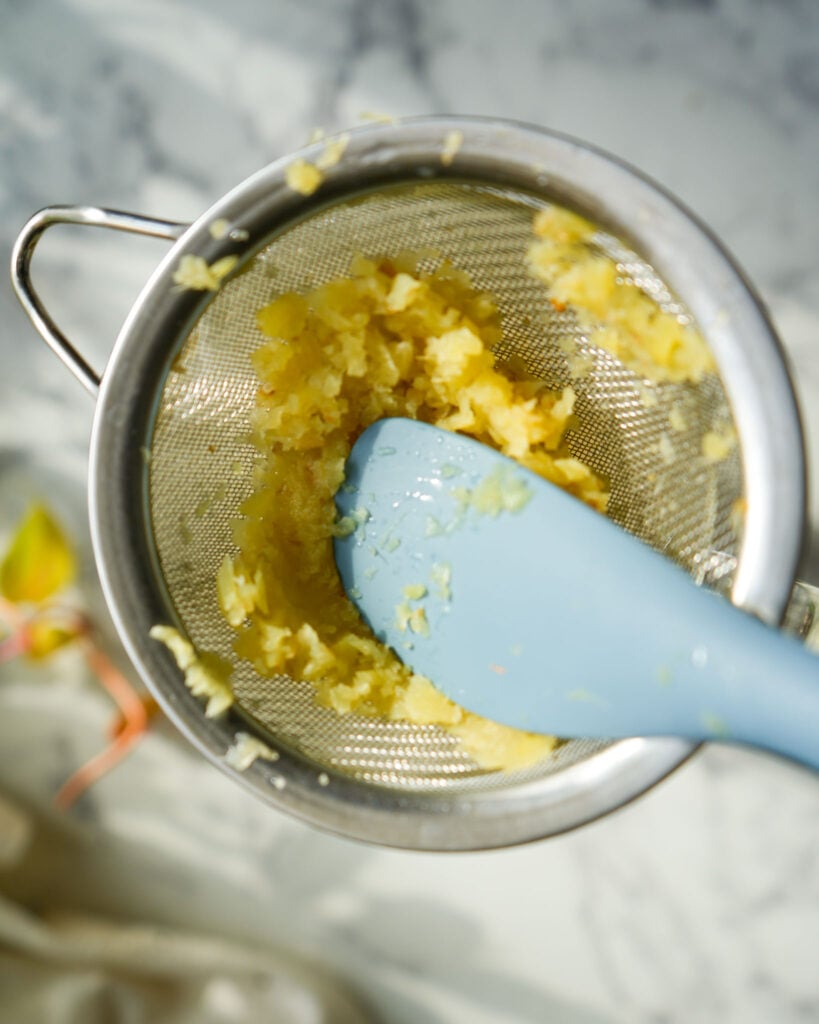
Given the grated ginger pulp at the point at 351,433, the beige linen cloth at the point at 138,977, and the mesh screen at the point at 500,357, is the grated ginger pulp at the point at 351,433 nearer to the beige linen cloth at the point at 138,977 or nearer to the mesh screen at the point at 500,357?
the mesh screen at the point at 500,357

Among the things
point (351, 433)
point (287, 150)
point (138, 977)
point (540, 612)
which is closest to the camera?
point (540, 612)

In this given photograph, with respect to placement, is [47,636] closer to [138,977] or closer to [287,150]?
[138,977]

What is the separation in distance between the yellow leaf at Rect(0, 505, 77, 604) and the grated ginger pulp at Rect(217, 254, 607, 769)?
376mm

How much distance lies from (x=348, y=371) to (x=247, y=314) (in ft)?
0.33

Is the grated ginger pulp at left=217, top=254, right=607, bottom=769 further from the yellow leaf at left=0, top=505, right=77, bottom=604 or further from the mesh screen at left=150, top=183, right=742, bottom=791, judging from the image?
the yellow leaf at left=0, top=505, right=77, bottom=604

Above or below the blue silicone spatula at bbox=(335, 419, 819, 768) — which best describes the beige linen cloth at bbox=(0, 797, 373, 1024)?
below

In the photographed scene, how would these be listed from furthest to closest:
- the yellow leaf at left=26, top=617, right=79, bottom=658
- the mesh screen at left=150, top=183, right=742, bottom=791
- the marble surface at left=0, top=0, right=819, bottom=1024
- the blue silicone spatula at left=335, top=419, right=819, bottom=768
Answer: the yellow leaf at left=26, top=617, right=79, bottom=658
the marble surface at left=0, top=0, right=819, bottom=1024
the mesh screen at left=150, top=183, right=742, bottom=791
the blue silicone spatula at left=335, top=419, right=819, bottom=768

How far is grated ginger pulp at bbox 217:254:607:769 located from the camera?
0.78m

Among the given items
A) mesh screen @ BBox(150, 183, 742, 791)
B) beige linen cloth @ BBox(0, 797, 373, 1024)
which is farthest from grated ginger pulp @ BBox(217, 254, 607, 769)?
beige linen cloth @ BBox(0, 797, 373, 1024)

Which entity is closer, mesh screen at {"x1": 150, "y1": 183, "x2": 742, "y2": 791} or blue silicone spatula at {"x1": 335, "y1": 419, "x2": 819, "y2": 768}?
blue silicone spatula at {"x1": 335, "y1": 419, "x2": 819, "y2": 768}

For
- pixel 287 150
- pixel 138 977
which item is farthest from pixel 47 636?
pixel 287 150

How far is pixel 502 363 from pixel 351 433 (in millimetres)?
159

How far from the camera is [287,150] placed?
101 cm

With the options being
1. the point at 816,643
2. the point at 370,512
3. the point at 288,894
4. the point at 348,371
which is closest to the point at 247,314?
the point at 348,371
